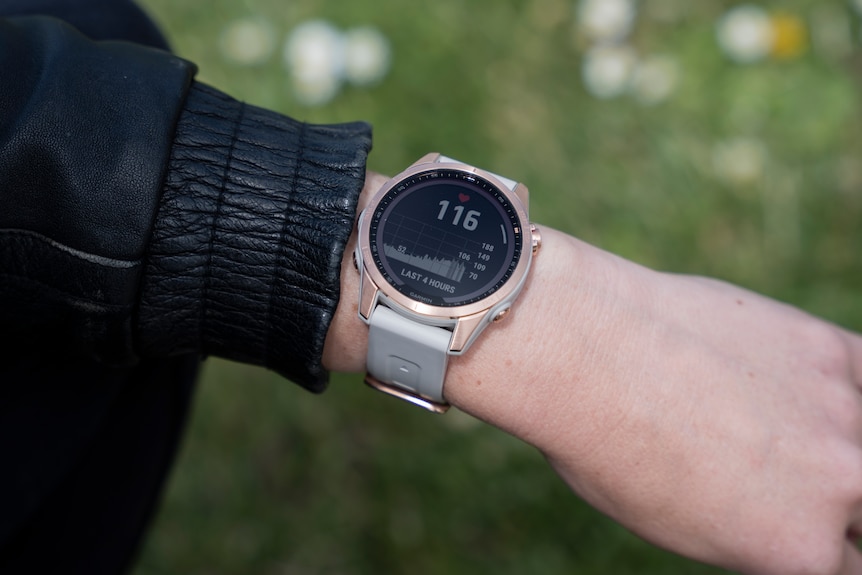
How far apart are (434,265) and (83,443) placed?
2.50 feet

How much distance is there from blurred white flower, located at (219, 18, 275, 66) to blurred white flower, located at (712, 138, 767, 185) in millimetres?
1686

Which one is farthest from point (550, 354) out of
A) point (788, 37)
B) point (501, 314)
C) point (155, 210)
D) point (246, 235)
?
point (788, 37)

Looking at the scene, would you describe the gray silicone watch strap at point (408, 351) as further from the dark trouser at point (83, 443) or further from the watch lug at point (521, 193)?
the dark trouser at point (83, 443)

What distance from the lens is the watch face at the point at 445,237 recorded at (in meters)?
1.39

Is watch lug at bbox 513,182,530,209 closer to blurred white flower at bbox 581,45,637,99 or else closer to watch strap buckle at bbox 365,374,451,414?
watch strap buckle at bbox 365,374,451,414

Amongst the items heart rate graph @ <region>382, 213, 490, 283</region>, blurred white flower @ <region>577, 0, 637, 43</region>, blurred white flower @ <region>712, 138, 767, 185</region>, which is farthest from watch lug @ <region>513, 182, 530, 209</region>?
blurred white flower @ <region>577, 0, 637, 43</region>

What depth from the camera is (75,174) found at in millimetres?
1197

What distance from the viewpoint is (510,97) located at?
2.82 metres

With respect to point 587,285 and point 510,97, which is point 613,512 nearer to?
point 587,285

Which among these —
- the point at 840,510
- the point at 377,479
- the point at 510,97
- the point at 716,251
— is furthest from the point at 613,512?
the point at 510,97

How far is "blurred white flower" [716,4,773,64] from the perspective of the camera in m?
2.73

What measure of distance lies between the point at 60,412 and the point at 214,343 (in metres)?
0.31

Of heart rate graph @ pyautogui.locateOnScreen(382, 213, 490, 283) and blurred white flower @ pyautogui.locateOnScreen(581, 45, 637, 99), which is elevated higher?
blurred white flower @ pyautogui.locateOnScreen(581, 45, 637, 99)

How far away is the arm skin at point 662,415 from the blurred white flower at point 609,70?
1487 mm
